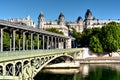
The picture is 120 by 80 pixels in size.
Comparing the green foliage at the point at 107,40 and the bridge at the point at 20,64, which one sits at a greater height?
the green foliage at the point at 107,40

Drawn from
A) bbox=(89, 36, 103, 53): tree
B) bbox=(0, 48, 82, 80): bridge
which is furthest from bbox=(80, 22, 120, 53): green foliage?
bbox=(0, 48, 82, 80): bridge

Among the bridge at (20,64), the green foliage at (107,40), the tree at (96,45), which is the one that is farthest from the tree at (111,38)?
the bridge at (20,64)

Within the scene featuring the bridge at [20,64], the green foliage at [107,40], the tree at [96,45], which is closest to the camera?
the bridge at [20,64]

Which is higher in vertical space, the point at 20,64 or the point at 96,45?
the point at 96,45

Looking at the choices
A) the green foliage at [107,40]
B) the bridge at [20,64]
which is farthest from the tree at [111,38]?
the bridge at [20,64]

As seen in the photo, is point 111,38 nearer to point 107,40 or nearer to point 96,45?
point 107,40

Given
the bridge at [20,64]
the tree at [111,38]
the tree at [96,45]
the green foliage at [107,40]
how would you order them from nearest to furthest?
the bridge at [20,64], the tree at [111,38], the green foliage at [107,40], the tree at [96,45]

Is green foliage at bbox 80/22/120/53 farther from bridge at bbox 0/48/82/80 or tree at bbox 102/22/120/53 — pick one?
bridge at bbox 0/48/82/80

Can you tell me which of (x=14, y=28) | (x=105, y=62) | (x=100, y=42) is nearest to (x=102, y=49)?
(x=100, y=42)

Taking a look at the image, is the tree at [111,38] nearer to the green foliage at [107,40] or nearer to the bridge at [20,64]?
the green foliage at [107,40]

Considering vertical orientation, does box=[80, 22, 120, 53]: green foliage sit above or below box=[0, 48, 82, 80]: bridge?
above

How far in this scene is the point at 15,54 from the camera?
34.0 m

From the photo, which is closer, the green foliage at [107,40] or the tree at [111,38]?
the tree at [111,38]

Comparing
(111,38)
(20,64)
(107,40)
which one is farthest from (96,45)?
(20,64)
